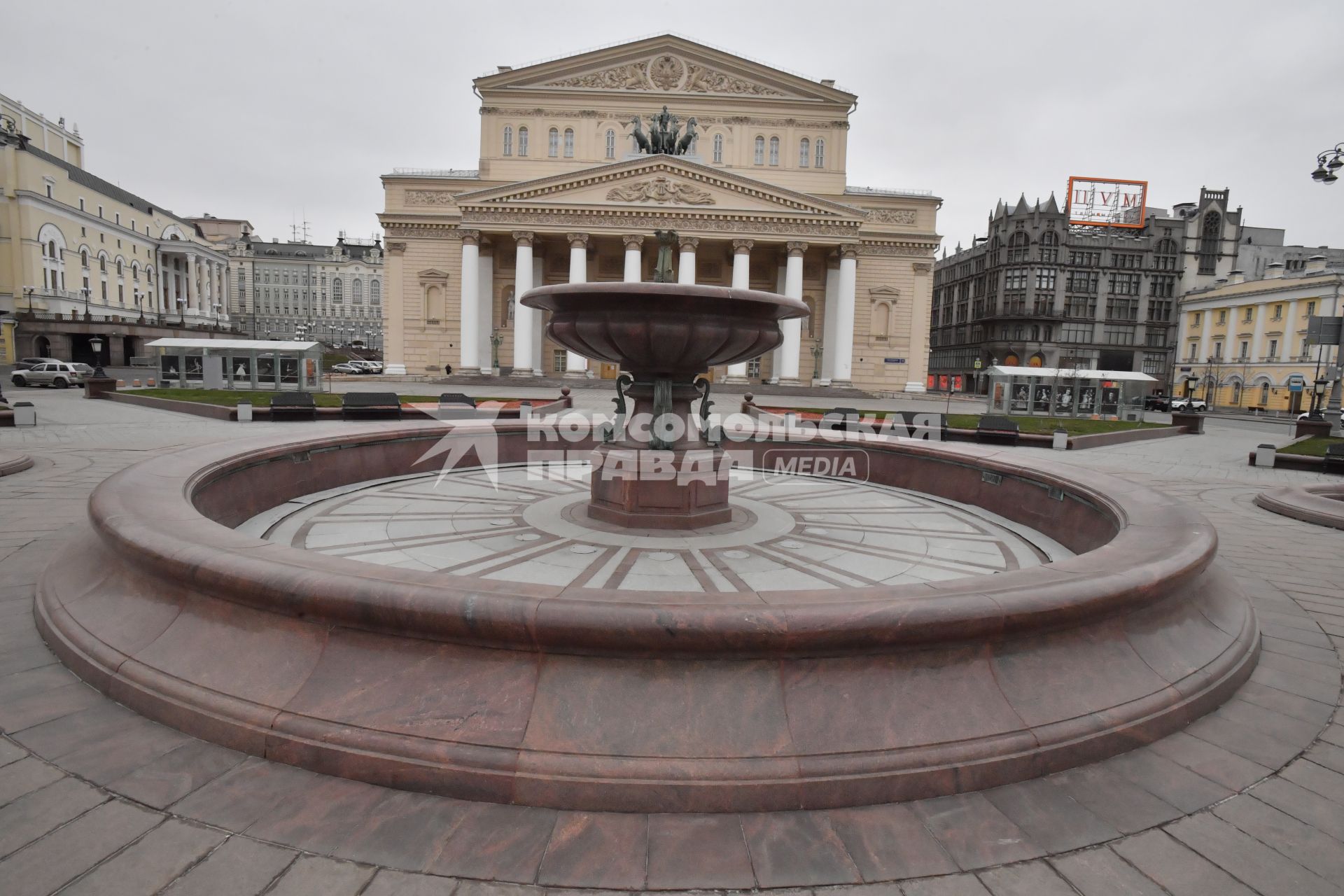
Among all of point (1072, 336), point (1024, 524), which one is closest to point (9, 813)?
point (1024, 524)

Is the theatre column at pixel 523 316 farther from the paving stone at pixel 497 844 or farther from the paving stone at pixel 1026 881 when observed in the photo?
the paving stone at pixel 1026 881

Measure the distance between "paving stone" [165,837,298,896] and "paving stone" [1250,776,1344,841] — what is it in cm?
357

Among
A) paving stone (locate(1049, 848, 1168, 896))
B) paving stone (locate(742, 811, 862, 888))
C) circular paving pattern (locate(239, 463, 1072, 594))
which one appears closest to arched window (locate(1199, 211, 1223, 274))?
circular paving pattern (locate(239, 463, 1072, 594))

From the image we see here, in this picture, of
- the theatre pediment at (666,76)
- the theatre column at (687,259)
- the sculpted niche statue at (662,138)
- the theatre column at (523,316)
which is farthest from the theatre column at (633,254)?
the theatre pediment at (666,76)

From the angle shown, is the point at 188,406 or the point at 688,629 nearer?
the point at 688,629

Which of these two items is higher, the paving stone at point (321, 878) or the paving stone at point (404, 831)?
the paving stone at point (404, 831)

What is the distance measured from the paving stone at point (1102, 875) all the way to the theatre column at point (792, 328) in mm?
42795

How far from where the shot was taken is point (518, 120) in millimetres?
50469

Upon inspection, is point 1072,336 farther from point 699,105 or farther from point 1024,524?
point 1024,524

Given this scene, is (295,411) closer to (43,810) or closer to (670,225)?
(43,810)

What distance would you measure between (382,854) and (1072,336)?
83278 mm

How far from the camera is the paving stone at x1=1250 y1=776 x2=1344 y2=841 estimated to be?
2564 millimetres

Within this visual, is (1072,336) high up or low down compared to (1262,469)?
up

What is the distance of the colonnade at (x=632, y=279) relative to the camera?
44.0 metres
